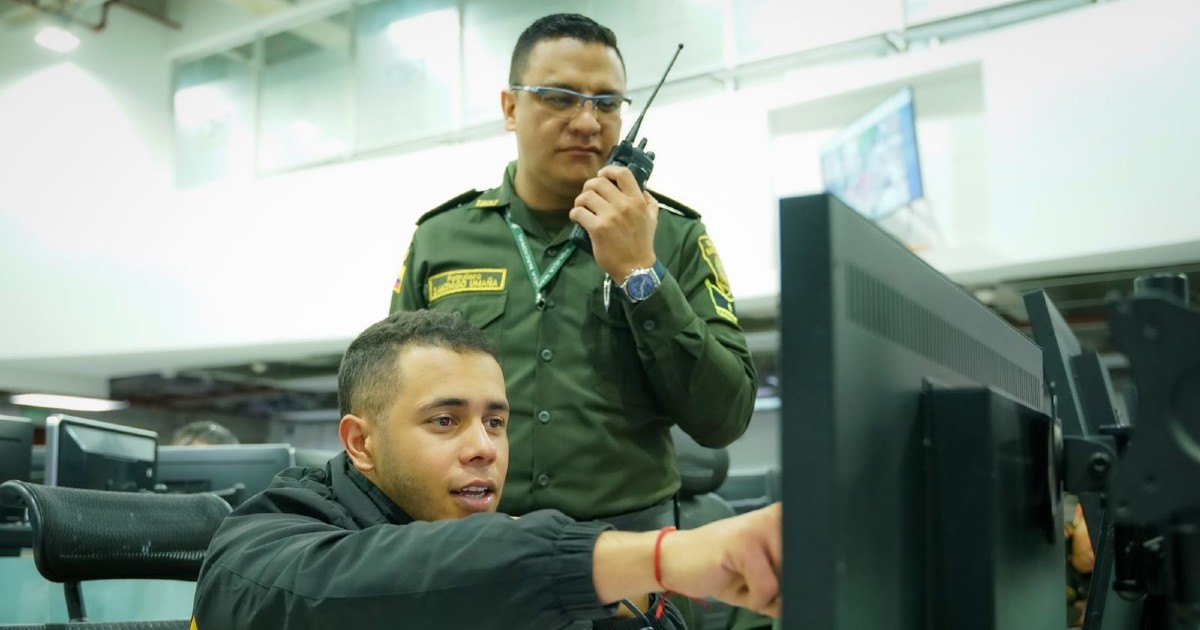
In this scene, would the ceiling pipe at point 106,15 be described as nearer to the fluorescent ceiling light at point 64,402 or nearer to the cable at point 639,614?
the fluorescent ceiling light at point 64,402

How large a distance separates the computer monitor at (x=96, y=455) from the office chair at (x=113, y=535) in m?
0.86

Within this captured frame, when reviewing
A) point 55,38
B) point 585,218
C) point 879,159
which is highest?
point 55,38

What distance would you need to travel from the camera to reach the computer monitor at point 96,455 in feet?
9.43

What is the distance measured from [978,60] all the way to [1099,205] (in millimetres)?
974

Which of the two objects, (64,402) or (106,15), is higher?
(106,15)

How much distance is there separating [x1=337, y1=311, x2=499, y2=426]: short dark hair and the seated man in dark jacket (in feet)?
0.05

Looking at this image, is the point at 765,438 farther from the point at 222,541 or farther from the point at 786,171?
the point at 222,541

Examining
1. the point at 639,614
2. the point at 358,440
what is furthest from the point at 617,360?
the point at 639,614

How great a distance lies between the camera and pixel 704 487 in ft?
10.6

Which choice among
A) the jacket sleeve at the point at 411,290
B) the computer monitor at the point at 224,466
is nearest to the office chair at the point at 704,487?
the computer monitor at the point at 224,466

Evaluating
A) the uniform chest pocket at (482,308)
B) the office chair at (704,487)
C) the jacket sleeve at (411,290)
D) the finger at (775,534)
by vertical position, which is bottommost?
the office chair at (704,487)

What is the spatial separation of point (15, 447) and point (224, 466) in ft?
1.93

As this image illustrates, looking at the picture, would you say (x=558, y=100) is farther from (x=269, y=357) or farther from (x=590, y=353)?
(x=269, y=357)

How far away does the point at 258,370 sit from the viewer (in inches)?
410
